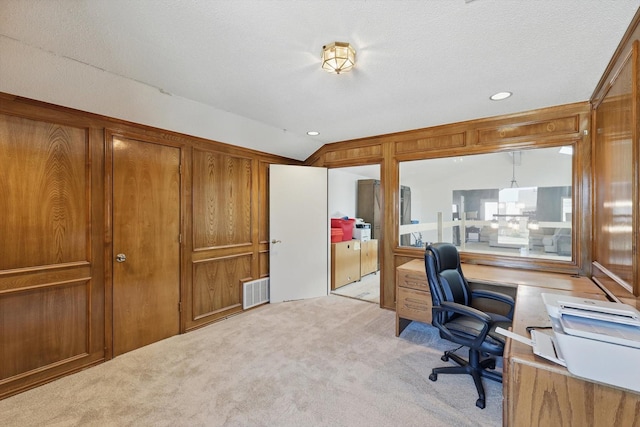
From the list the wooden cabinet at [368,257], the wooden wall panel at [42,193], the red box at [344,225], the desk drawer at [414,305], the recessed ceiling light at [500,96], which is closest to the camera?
the wooden wall panel at [42,193]

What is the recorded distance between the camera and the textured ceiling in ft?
4.45

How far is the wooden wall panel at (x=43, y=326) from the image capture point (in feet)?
6.48

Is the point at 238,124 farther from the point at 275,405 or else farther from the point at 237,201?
the point at 275,405

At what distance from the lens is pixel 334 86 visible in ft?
7.24

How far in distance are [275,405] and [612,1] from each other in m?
3.00

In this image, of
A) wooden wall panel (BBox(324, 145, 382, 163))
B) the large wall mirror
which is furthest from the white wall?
the large wall mirror

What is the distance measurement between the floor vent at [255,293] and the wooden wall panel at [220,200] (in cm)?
58

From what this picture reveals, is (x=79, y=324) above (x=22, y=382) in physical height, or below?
above

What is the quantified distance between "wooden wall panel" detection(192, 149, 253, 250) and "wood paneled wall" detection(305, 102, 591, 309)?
1350mm

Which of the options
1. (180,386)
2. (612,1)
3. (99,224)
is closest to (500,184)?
(612,1)

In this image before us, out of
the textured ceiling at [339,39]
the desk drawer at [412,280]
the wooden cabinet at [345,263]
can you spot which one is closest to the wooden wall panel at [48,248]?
the textured ceiling at [339,39]

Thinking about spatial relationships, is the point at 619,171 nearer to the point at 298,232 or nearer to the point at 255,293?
the point at 298,232

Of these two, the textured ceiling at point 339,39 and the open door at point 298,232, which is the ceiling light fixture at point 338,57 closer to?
the textured ceiling at point 339,39

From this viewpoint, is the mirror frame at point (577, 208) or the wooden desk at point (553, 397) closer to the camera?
the wooden desk at point (553, 397)
